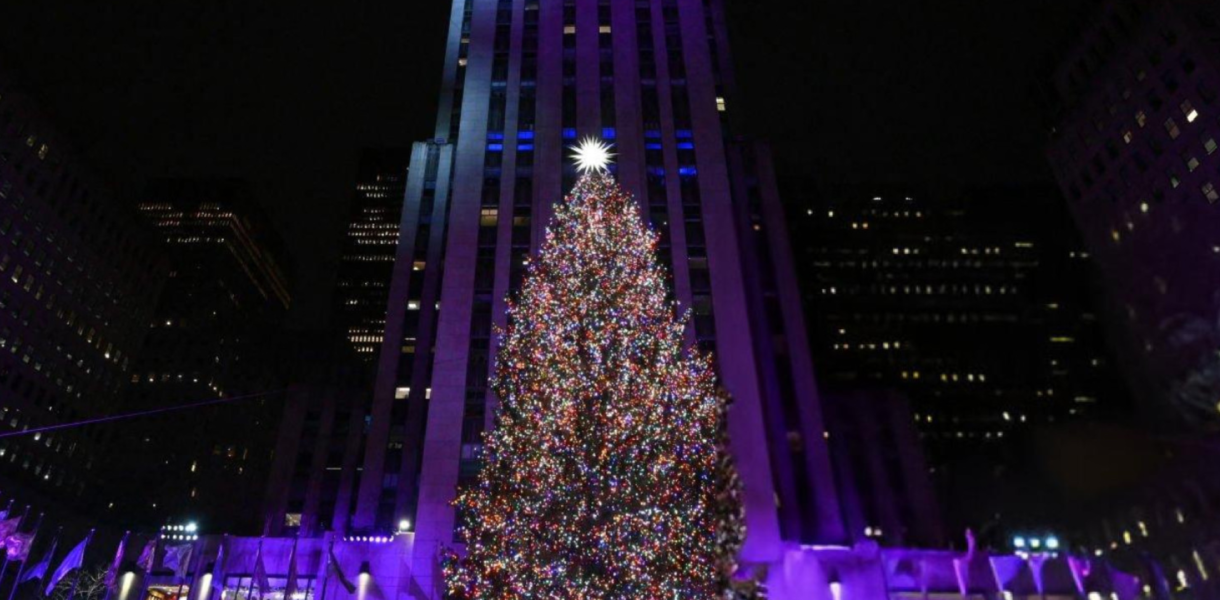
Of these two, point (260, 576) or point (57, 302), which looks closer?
point (260, 576)

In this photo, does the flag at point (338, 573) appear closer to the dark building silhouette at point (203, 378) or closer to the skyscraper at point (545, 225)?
the skyscraper at point (545, 225)

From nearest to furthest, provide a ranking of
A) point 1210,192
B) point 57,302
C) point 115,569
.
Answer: point 115,569 → point 1210,192 → point 57,302

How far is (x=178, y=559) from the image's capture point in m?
33.0

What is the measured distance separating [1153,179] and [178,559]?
6759 centimetres

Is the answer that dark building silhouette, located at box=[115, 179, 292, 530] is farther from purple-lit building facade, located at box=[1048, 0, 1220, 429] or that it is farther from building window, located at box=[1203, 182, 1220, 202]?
building window, located at box=[1203, 182, 1220, 202]

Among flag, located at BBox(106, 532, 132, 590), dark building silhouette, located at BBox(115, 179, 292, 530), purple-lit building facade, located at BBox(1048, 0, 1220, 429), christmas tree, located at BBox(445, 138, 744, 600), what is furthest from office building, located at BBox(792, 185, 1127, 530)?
dark building silhouette, located at BBox(115, 179, 292, 530)

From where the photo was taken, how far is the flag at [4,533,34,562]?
84.8ft

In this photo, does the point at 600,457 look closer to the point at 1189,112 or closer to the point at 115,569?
the point at 115,569

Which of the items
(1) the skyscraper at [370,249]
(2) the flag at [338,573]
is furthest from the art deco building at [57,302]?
(2) the flag at [338,573]

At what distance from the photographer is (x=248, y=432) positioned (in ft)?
338

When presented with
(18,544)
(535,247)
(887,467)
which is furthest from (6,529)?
(887,467)

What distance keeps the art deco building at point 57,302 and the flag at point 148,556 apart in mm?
48802

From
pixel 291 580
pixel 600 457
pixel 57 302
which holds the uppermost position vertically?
pixel 57 302

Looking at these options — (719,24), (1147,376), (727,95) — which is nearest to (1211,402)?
(1147,376)
